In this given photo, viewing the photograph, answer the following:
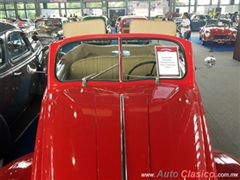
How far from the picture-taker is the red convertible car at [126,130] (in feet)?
5.97

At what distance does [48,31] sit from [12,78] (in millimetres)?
7962

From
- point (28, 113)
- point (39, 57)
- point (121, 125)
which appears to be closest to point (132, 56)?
point (121, 125)

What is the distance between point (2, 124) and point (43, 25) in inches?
424

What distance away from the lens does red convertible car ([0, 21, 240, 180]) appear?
71.6 inches

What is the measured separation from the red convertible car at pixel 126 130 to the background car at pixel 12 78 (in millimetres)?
841

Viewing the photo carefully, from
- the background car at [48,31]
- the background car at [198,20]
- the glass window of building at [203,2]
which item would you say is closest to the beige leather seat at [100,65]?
the background car at [48,31]

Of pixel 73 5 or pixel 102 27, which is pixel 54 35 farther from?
pixel 73 5

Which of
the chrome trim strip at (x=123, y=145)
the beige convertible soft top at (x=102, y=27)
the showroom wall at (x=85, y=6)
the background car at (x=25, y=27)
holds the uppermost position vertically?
the showroom wall at (x=85, y=6)

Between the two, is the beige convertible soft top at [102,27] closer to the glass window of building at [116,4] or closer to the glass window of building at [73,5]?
the glass window of building at [116,4]

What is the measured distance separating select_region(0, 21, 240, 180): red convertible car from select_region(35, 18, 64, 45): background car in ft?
22.1

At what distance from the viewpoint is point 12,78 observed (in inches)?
144

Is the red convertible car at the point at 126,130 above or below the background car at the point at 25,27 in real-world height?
below

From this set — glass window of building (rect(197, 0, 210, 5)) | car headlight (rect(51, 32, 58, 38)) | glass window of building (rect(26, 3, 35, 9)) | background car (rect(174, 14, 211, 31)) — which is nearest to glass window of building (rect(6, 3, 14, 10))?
glass window of building (rect(26, 3, 35, 9))

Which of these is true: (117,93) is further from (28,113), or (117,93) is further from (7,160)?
(28,113)
